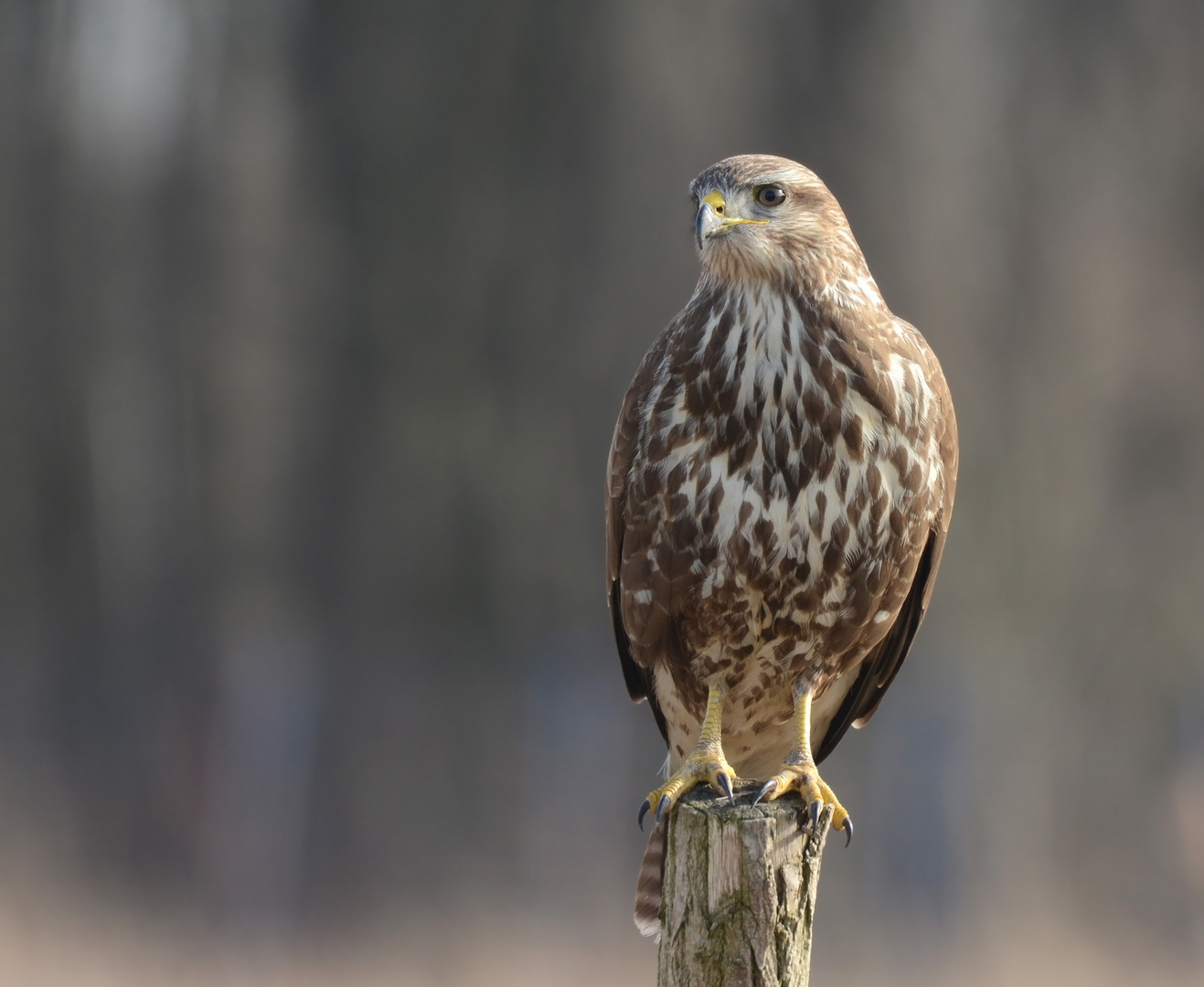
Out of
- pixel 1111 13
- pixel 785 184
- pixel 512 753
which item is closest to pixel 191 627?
pixel 512 753

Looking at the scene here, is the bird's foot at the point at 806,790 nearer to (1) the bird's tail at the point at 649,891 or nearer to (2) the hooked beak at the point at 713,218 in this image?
(1) the bird's tail at the point at 649,891

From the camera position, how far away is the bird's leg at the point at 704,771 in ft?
10.4

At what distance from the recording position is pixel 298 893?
26.6ft

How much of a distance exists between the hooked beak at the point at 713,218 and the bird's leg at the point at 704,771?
3.77 feet

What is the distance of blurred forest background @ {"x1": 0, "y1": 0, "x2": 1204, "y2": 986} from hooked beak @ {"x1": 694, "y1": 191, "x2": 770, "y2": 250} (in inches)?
182

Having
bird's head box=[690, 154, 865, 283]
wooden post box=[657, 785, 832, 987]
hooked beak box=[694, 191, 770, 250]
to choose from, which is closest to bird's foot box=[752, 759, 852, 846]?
wooden post box=[657, 785, 832, 987]

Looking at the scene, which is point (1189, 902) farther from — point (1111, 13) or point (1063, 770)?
point (1111, 13)

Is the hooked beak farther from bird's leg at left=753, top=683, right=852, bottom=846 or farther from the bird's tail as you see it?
the bird's tail

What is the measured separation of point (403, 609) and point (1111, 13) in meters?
5.44

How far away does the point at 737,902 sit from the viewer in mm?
2779

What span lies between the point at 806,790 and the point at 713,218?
4.32 feet

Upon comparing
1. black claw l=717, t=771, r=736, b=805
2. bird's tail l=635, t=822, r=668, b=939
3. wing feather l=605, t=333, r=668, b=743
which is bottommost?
bird's tail l=635, t=822, r=668, b=939

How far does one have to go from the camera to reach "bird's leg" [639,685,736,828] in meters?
3.18

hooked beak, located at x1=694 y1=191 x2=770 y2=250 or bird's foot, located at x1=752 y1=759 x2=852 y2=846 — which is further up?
hooked beak, located at x1=694 y1=191 x2=770 y2=250
